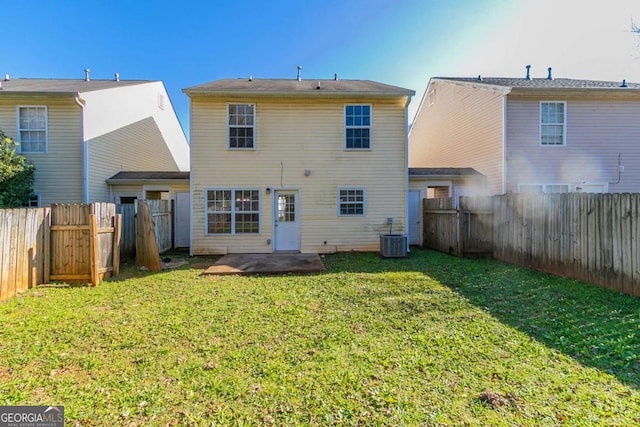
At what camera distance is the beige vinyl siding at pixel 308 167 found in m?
10.0

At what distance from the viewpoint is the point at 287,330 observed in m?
3.99

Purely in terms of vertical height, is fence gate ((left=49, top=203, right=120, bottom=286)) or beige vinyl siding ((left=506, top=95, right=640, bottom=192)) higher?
beige vinyl siding ((left=506, top=95, right=640, bottom=192))

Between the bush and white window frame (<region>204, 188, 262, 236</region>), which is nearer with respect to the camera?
the bush

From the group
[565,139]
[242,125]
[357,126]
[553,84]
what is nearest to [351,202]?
[357,126]

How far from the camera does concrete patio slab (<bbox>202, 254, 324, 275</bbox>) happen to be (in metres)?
7.52

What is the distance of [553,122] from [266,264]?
12119mm

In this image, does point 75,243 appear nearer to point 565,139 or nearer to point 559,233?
point 559,233

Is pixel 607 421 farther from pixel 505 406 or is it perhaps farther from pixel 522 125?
pixel 522 125

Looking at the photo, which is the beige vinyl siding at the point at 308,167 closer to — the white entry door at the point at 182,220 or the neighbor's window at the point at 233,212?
the neighbor's window at the point at 233,212

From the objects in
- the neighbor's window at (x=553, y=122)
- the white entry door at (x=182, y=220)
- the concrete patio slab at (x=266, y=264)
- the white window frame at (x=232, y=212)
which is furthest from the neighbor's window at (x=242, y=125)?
the neighbor's window at (x=553, y=122)

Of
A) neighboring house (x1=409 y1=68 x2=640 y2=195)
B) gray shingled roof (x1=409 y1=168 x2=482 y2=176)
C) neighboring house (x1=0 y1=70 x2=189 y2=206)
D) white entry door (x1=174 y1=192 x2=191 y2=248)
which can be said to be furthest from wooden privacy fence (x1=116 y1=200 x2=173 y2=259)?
neighboring house (x1=409 y1=68 x2=640 y2=195)

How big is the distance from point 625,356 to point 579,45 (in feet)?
47.3

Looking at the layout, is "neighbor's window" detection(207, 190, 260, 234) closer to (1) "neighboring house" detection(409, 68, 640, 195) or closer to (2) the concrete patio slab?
(2) the concrete patio slab

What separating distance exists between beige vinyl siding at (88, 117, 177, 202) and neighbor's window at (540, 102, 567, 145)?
55.8 feet
